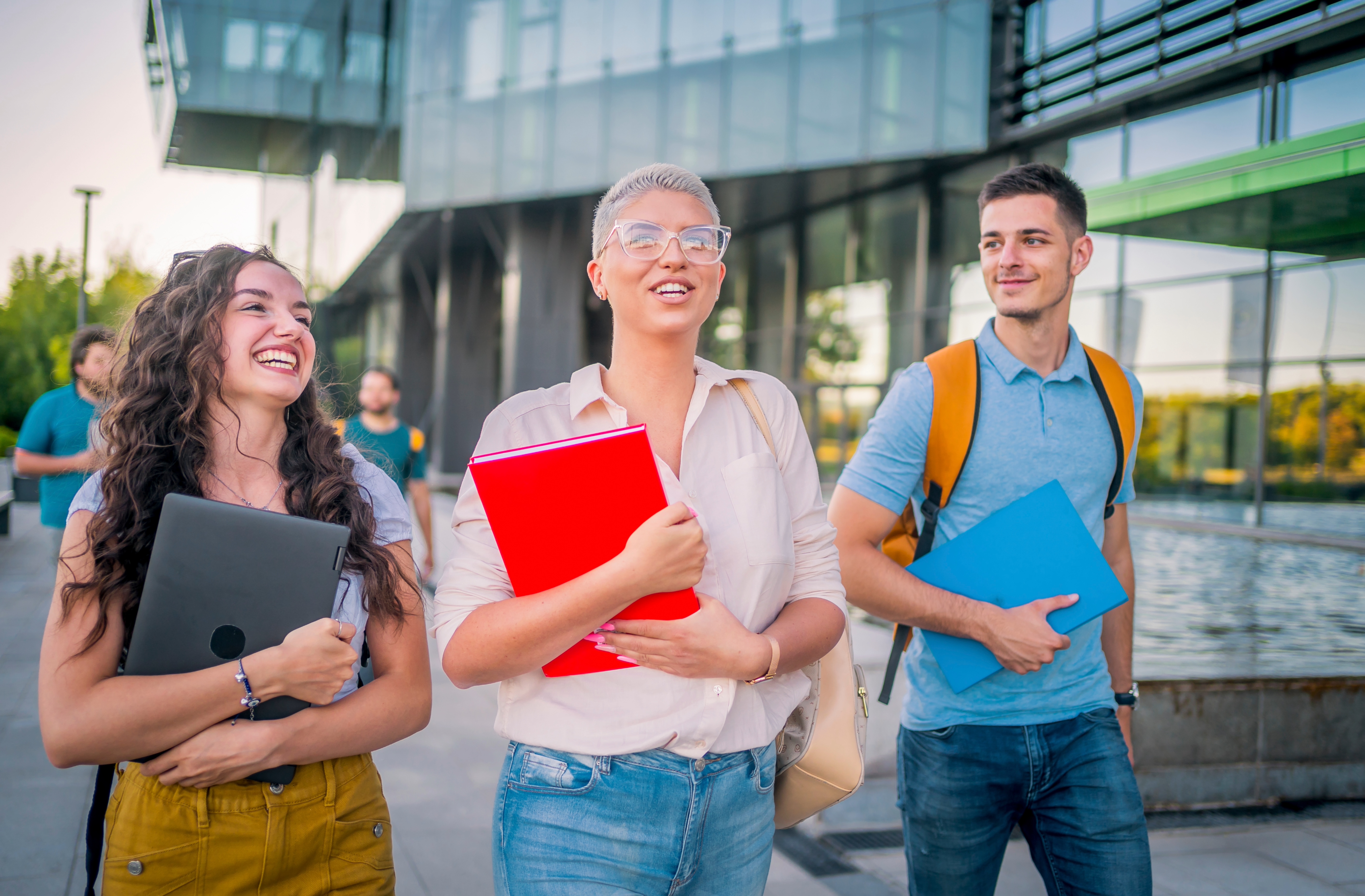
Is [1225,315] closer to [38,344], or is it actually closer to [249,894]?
[249,894]

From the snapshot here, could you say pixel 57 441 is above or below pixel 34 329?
below

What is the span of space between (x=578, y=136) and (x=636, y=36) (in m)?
2.15

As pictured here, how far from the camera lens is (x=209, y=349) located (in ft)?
6.26

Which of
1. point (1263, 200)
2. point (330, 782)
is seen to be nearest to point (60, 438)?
point (330, 782)

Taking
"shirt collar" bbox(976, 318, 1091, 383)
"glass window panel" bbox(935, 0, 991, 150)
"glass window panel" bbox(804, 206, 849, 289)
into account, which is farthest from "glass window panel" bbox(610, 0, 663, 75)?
"shirt collar" bbox(976, 318, 1091, 383)

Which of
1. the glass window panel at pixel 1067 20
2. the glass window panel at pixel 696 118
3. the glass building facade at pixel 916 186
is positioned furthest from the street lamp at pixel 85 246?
the glass window panel at pixel 1067 20

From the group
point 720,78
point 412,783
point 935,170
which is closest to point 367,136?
point 720,78

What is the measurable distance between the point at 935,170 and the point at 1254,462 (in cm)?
688

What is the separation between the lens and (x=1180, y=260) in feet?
45.4

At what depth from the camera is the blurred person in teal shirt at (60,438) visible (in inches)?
216

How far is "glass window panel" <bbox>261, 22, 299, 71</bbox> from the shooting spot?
90.0 ft

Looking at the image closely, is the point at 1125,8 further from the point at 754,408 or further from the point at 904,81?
the point at 754,408

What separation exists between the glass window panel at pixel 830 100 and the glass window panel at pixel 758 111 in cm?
32

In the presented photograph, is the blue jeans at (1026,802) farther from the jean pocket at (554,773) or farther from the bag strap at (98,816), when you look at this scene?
the bag strap at (98,816)
